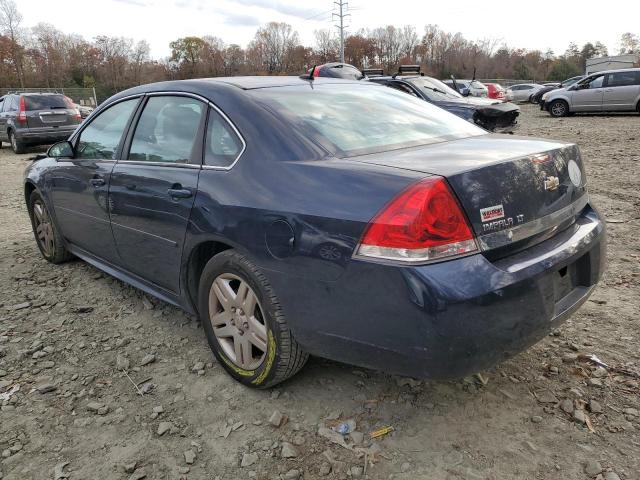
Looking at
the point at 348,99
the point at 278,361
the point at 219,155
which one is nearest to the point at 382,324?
the point at 278,361

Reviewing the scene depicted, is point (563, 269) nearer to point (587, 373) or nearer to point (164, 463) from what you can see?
point (587, 373)

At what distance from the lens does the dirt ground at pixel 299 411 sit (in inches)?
81.1

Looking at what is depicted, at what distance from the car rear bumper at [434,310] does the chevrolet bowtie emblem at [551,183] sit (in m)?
0.23

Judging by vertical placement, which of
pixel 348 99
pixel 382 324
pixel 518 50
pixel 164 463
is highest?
pixel 518 50

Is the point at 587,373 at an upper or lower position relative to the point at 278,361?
lower

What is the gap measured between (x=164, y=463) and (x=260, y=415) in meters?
0.47

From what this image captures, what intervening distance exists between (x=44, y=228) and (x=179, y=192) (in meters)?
2.55

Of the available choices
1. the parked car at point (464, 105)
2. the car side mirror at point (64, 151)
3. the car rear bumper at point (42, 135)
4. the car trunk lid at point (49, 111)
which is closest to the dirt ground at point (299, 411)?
the car side mirror at point (64, 151)

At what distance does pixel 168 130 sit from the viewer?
9.87 ft

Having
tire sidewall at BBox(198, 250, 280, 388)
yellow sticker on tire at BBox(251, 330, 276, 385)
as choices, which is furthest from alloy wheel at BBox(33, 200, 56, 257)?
yellow sticker on tire at BBox(251, 330, 276, 385)

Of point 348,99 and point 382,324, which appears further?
point 348,99

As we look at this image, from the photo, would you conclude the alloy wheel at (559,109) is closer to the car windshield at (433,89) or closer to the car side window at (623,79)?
the car side window at (623,79)

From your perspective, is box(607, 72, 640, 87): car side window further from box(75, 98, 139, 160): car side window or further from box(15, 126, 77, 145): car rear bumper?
box(75, 98, 139, 160): car side window

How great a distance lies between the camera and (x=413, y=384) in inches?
99.9
